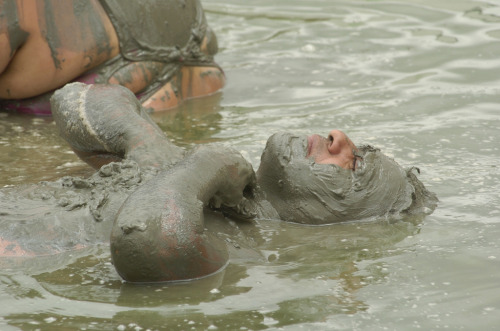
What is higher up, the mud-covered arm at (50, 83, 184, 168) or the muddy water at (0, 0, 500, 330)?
the mud-covered arm at (50, 83, 184, 168)

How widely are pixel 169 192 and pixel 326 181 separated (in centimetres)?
93

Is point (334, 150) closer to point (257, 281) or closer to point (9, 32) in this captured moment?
point (257, 281)

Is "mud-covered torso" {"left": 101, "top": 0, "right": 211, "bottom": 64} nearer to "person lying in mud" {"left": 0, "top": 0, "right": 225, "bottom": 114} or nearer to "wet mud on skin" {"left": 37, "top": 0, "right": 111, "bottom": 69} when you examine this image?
"person lying in mud" {"left": 0, "top": 0, "right": 225, "bottom": 114}

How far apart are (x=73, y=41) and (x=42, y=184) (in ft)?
6.73

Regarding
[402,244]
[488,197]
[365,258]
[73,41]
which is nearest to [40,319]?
[365,258]

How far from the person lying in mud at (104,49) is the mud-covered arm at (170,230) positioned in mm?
2429

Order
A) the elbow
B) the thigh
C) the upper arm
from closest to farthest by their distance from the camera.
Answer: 1. the elbow
2. the upper arm
3. the thigh

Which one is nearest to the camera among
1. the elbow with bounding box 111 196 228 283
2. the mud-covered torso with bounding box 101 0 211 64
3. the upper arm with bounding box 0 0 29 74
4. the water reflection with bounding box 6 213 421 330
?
the water reflection with bounding box 6 213 421 330

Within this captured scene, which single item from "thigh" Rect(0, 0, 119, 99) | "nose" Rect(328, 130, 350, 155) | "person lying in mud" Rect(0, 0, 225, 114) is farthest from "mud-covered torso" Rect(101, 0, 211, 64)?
"nose" Rect(328, 130, 350, 155)

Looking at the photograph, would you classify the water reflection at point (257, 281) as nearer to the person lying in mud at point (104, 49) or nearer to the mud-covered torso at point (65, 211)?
the mud-covered torso at point (65, 211)

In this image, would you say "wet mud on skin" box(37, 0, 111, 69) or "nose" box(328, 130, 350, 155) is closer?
"nose" box(328, 130, 350, 155)

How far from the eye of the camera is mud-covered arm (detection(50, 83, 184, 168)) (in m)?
4.53

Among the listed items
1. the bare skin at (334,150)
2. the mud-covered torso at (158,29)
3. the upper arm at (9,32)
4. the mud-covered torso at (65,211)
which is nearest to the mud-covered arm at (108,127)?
the mud-covered torso at (65,211)

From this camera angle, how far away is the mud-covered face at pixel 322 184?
439cm
